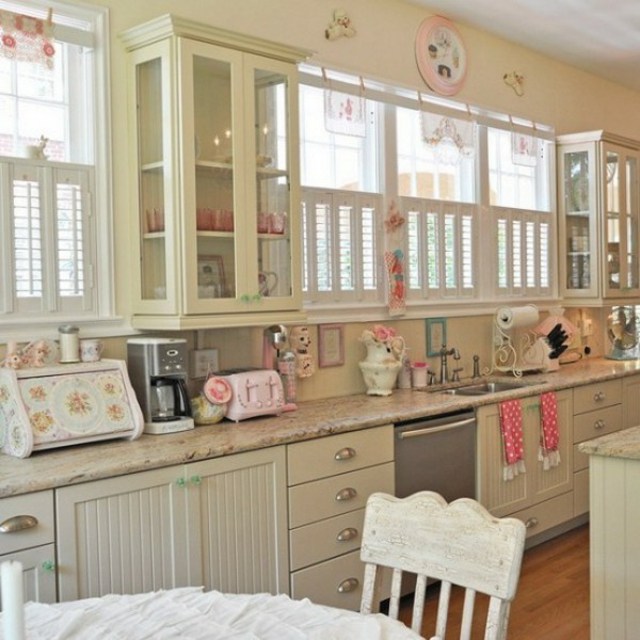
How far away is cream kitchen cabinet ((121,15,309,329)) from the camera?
2855 millimetres

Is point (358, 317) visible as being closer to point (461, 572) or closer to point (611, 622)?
point (611, 622)

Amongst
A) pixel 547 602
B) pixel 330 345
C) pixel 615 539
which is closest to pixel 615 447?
pixel 615 539

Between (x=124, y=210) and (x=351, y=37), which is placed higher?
(x=351, y=37)

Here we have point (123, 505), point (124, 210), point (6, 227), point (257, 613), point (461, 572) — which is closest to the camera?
point (257, 613)

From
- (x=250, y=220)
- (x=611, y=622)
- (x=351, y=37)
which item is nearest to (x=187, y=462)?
(x=250, y=220)

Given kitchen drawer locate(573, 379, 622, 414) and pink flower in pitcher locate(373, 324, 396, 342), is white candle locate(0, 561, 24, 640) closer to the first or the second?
pink flower in pitcher locate(373, 324, 396, 342)

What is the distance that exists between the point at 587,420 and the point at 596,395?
0.55 feet

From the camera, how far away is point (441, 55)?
4.36 meters

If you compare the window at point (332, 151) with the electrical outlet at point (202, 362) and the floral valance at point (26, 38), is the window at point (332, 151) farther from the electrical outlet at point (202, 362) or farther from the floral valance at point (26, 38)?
the floral valance at point (26, 38)

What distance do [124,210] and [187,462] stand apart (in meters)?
1.04

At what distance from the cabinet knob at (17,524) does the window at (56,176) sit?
789 mm

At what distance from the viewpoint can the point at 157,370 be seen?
9.34 ft

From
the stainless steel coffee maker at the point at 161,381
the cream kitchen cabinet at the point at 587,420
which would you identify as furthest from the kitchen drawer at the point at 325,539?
the cream kitchen cabinet at the point at 587,420

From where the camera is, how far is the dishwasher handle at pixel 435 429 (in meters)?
3.26
